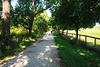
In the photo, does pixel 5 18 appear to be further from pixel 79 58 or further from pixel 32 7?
pixel 32 7

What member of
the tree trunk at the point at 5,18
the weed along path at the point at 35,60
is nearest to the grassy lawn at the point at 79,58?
the weed along path at the point at 35,60

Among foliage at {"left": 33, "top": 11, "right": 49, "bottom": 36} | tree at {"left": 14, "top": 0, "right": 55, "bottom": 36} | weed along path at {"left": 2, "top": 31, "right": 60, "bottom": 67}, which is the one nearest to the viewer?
weed along path at {"left": 2, "top": 31, "right": 60, "bottom": 67}

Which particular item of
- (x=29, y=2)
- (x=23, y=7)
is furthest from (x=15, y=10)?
(x=29, y=2)

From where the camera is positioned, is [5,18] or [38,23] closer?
[5,18]

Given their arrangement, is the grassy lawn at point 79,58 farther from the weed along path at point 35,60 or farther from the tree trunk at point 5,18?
the tree trunk at point 5,18

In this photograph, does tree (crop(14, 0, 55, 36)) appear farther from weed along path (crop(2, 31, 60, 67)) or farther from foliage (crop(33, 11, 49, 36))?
weed along path (crop(2, 31, 60, 67))

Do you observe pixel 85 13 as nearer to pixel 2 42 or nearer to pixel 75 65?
pixel 75 65

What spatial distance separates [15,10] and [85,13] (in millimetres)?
13645

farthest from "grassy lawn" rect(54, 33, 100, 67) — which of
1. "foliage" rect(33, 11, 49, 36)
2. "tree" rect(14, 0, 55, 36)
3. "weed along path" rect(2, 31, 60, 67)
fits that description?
"foliage" rect(33, 11, 49, 36)

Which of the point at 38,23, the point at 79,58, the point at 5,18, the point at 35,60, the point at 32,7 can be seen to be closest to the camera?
the point at 35,60

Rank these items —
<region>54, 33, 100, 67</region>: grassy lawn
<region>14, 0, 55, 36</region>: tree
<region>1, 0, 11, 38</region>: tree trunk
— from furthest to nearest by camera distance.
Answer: <region>14, 0, 55, 36</region>: tree
<region>1, 0, 11, 38</region>: tree trunk
<region>54, 33, 100, 67</region>: grassy lawn

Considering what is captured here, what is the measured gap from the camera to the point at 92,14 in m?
5.41

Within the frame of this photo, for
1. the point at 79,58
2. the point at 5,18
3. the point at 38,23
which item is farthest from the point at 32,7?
the point at 79,58

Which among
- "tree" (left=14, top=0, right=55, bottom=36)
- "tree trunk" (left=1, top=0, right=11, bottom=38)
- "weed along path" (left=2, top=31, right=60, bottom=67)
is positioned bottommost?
Answer: "weed along path" (left=2, top=31, right=60, bottom=67)
